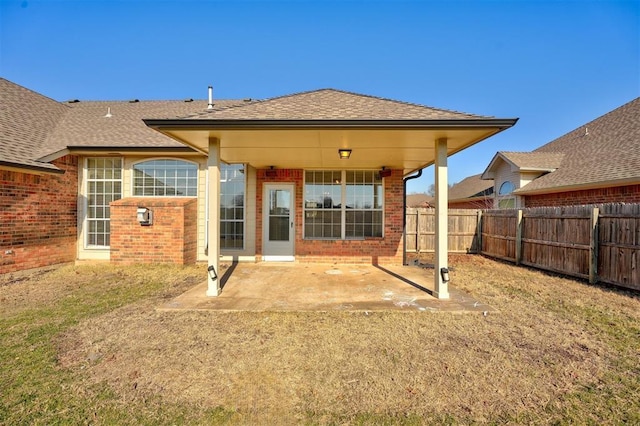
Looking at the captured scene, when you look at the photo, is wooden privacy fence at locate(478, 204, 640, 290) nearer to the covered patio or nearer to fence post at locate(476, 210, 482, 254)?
fence post at locate(476, 210, 482, 254)

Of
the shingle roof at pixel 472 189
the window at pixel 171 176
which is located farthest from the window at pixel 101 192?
the shingle roof at pixel 472 189

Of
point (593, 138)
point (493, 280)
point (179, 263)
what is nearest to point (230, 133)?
point (179, 263)

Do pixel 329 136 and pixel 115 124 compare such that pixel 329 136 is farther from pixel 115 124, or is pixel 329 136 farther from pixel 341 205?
pixel 115 124

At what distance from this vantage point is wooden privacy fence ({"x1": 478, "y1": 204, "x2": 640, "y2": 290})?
6086mm

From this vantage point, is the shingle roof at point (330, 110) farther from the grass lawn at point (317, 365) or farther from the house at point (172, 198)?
the grass lawn at point (317, 365)

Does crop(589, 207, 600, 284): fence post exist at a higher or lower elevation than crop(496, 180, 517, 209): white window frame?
lower

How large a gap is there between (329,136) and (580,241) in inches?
273

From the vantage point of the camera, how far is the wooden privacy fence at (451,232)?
11875mm

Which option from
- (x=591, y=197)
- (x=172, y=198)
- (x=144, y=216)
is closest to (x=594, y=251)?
(x=591, y=197)

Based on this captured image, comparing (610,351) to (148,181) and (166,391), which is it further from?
(148,181)

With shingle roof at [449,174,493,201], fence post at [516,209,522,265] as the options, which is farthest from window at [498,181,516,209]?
fence post at [516,209,522,265]

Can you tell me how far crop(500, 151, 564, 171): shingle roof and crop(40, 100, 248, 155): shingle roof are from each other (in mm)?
13532

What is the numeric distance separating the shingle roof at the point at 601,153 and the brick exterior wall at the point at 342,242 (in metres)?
7.13

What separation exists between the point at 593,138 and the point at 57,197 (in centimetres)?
2110
